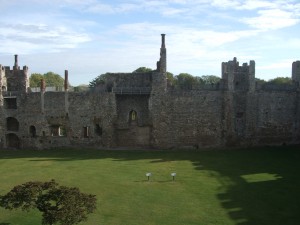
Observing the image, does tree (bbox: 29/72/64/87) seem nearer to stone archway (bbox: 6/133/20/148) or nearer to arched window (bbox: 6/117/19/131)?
arched window (bbox: 6/117/19/131)

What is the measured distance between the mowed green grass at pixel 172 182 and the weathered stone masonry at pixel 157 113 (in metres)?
2.07

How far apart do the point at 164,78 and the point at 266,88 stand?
430 inches

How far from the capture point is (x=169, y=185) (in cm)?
2425

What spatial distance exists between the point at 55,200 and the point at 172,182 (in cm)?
1153

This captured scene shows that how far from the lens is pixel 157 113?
3762 centimetres

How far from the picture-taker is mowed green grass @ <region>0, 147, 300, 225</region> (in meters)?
18.7

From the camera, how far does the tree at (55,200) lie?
1381cm

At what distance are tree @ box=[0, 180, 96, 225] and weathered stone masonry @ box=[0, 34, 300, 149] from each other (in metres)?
23.2

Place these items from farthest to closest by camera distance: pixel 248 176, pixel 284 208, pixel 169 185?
pixel 248 176, pixel 169 185, pixel 284 208

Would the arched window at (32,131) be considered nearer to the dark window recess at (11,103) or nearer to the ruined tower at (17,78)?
the dark window recess at (11,103)

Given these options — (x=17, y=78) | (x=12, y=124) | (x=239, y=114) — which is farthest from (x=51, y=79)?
(x=239, y=114)

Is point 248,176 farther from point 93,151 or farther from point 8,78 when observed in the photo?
point 8,78

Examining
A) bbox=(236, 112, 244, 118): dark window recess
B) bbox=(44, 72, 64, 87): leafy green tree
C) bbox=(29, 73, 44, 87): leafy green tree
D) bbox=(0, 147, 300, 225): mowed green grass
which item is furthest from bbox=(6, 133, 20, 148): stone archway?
bbox=(44, 72, 64, 87): leafy green tree

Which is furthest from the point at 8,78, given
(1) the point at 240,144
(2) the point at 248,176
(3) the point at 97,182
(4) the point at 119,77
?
(2) the point at 248,176
